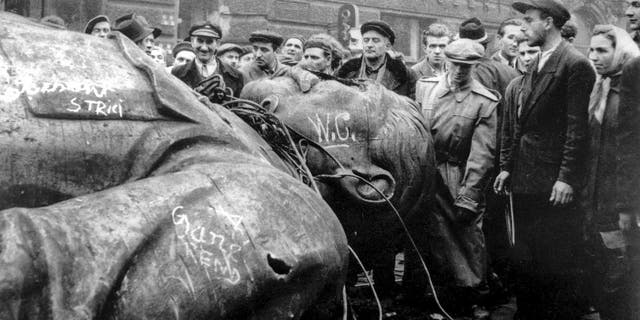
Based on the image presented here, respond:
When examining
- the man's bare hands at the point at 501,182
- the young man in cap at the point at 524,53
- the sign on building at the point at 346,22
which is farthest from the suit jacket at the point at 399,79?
the sign on building at the point at 346,22

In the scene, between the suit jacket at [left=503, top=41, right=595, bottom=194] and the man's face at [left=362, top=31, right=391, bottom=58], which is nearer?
the suit jacket at [left=503, top=41, right=595, bottom=194]

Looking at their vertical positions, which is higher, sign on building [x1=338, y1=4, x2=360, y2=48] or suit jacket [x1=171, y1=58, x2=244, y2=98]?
suit jacket [x1=171, y1=58, x2=244, y2=98]

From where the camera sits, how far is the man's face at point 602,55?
17.3 feet

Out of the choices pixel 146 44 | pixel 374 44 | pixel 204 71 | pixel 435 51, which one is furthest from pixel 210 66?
pixel 435 51

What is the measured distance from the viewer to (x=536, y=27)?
17.5 feet

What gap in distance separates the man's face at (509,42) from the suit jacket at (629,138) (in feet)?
11.6

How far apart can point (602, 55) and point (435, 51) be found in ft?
10.2

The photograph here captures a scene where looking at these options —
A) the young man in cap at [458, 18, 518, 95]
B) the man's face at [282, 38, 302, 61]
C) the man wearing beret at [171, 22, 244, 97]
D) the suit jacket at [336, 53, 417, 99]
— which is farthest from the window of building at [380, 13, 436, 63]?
the suit jacket at [336, 53, 417, 99]

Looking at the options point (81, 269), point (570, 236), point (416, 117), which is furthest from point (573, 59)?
point (81, 269)

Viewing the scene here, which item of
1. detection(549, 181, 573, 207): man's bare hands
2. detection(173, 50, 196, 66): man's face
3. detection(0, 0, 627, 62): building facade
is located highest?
detection(173, 50, 196, 66): man's face

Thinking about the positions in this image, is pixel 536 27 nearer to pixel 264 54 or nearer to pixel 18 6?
pixel 264 54

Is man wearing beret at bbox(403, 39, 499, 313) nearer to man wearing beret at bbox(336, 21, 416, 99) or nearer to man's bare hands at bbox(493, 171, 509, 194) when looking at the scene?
man's bare hands at bbox(493, 171, 509, 194)

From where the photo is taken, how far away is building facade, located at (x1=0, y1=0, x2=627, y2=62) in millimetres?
12289

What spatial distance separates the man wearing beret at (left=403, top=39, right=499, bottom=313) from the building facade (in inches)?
271
